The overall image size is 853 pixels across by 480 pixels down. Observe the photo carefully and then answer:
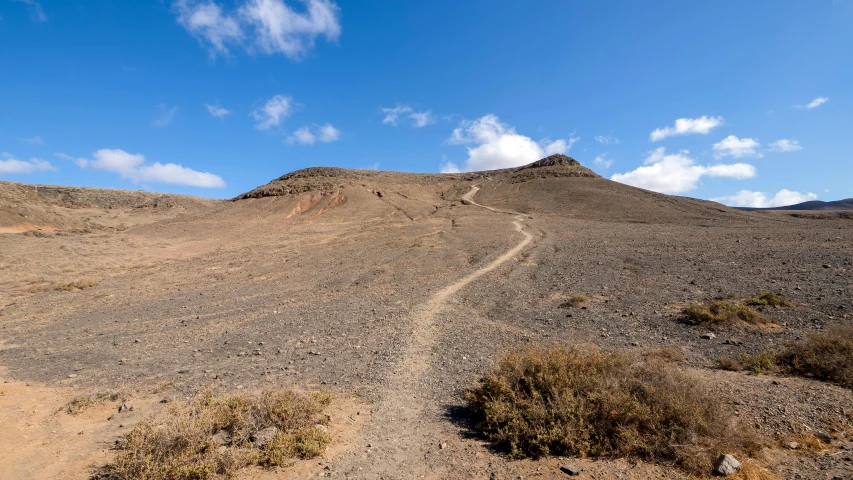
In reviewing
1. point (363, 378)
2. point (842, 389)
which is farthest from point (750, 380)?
point (363, 378)

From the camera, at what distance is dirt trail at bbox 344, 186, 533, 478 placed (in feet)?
15.0

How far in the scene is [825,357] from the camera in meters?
6.33

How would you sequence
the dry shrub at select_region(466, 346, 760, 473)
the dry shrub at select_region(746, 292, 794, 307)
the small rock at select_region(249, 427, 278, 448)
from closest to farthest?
the dry shrub at select_region(466, 346, 760, 473) → the small rock at select_region(249, 427, 278, 448) → the dry shrub at select_region(746, 292, 794, 307)

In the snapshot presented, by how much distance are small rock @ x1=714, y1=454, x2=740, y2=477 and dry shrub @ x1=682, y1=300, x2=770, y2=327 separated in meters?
6.17

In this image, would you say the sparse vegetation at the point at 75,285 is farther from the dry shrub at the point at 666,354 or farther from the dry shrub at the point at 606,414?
the dry shrub at the point at 666,354

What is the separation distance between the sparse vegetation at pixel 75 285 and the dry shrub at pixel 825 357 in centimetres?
2372

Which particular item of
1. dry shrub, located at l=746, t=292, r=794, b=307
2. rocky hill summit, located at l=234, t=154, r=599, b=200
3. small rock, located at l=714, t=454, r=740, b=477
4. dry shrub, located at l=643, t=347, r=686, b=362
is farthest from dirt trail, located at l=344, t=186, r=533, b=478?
rocky hill summit, located at l=234, t=154, r=599, b=200

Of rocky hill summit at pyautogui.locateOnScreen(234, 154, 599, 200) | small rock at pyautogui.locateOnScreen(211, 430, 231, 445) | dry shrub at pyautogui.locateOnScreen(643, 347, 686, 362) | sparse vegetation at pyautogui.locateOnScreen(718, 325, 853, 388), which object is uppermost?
rocky hill summit at pyautogui.locateOnScreen(234, 154, 599, 200)

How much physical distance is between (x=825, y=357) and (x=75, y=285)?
24.5 meters

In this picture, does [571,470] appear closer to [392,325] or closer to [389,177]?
[392,325]

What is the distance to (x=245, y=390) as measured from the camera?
6.64 metres

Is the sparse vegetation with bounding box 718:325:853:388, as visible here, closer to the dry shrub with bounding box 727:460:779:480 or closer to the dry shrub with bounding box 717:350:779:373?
the dry shrub with bounding box 717:350:779:373

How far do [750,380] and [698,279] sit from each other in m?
8.36

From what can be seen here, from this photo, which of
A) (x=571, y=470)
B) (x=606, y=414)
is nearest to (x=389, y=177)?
(x=606, y=414)
